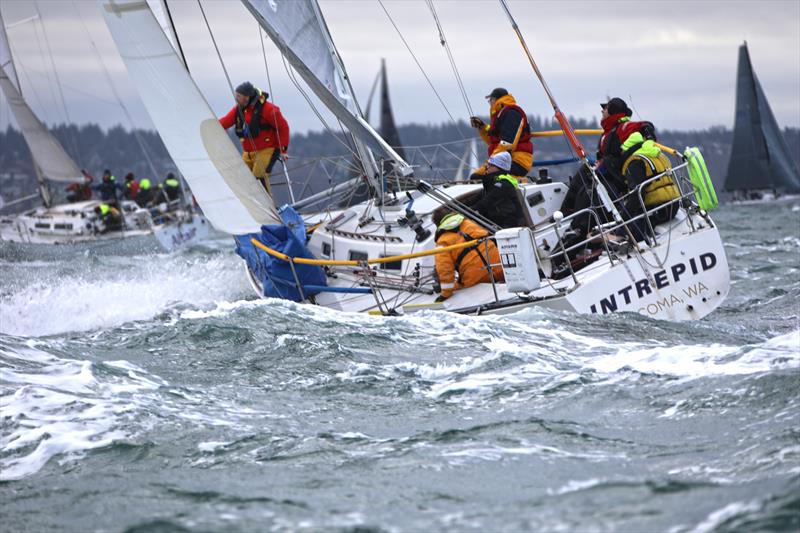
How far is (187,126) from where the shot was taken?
9688 millimetres

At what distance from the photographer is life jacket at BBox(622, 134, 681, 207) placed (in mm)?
8953

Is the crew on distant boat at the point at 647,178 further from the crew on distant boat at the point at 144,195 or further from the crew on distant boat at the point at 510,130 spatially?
the crew on distant boat at the point at 144,195

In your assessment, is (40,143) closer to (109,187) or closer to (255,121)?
(109,187)

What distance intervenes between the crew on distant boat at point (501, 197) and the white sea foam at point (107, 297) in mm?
3728

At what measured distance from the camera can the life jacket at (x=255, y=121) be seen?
37.3 feet

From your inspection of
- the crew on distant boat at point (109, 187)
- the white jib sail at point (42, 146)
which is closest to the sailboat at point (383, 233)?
the crew on distant boat at point (109, 187)

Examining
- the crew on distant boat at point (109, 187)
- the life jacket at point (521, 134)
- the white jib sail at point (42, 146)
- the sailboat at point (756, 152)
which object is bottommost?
the sailboat at point (756, 152)

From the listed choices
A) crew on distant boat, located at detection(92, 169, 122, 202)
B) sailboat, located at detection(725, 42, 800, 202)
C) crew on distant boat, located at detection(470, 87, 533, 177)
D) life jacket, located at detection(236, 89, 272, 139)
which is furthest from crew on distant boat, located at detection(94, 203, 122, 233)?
sailboat, located at detection(725, 42, 800, 202)

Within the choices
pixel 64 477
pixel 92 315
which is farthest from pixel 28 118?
pixel 64 477

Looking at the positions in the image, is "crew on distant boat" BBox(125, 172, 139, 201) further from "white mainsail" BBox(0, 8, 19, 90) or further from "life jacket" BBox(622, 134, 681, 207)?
"life jacket" BBox(622, 134, 681, 207)

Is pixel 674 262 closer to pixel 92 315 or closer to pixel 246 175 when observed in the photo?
pixel 246 175

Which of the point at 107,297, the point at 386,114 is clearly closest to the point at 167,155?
the point at 386,114

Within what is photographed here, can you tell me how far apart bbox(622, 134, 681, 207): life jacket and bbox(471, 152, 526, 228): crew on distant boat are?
1.00m

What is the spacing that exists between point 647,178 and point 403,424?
419 cm
